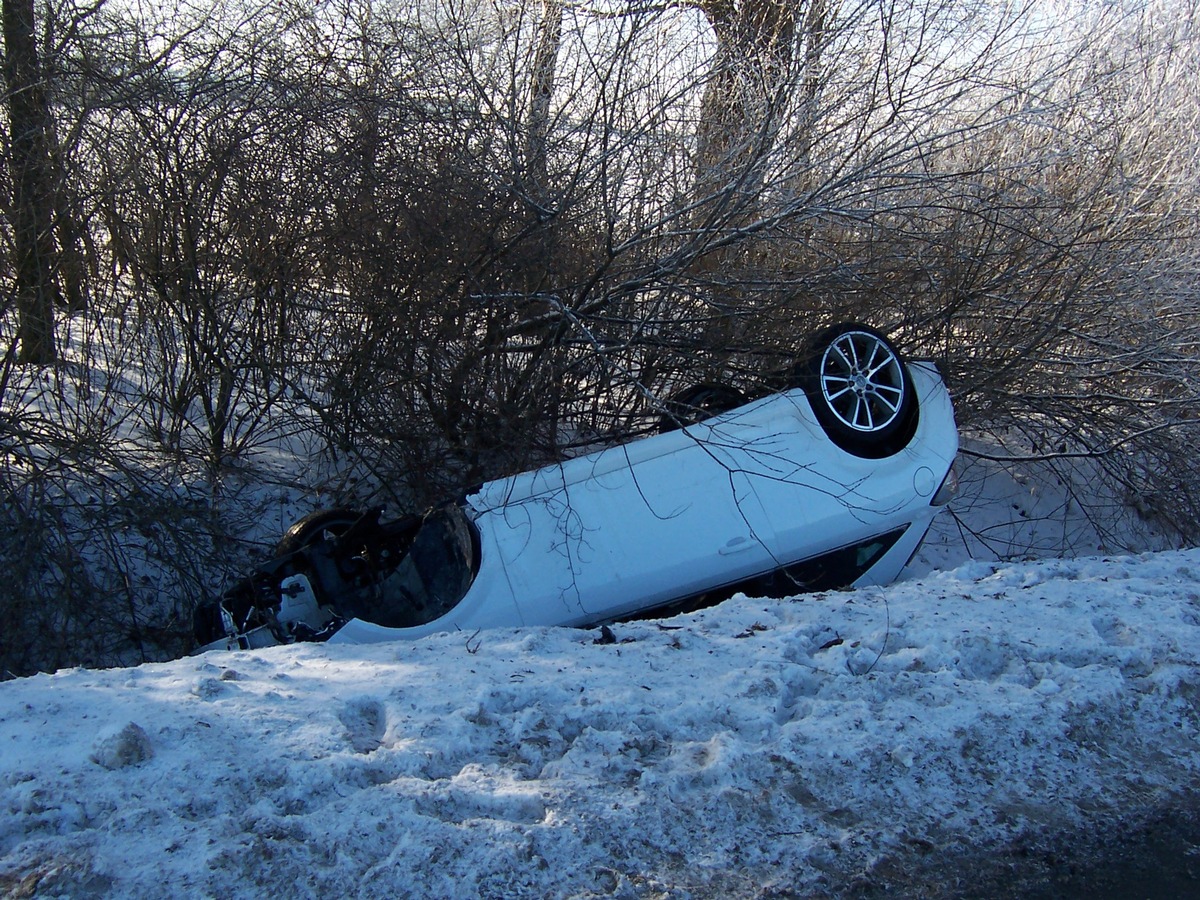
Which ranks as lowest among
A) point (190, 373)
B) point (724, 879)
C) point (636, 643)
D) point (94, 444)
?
point (724, 879)

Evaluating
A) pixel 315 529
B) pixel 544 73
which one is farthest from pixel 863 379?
pixel 315 529

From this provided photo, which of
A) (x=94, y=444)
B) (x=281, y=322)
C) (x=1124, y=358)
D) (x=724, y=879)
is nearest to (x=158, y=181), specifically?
(x=281, y=322)

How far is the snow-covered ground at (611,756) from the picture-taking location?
9.45ft

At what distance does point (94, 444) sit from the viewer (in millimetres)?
6344

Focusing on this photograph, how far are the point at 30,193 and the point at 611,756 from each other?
571 centimetres

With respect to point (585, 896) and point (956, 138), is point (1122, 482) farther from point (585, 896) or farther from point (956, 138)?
point (585, 896)

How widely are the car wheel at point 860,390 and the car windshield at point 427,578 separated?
2.35 meters

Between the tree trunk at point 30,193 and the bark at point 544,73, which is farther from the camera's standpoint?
the bark at point 544,73

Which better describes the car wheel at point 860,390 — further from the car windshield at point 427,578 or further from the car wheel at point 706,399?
the car windshield at point 427,578

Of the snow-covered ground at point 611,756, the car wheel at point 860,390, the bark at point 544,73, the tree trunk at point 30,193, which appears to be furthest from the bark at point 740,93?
the tree trunk at point 30,193

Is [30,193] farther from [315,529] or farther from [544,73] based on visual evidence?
[544,73]

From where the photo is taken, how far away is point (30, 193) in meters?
6.48

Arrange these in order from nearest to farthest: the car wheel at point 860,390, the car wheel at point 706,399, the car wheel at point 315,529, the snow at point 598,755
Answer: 1. the snow at point 598,755
2. the car wheel at point 860,390
3. the car wheel at point 315,529
4. the car wheel at point 706,399

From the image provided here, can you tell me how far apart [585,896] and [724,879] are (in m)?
0.45
